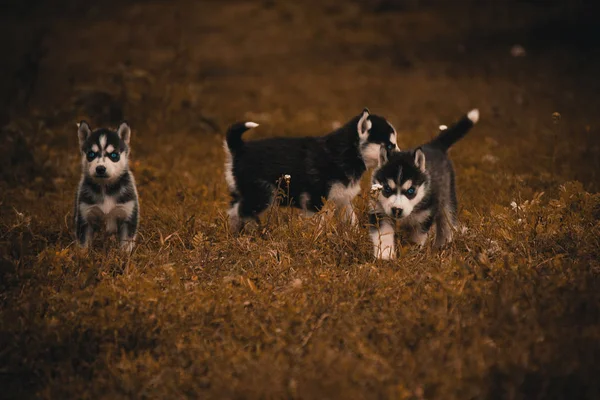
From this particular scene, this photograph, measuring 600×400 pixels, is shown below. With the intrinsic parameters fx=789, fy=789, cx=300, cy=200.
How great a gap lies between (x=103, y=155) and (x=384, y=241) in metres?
2.33

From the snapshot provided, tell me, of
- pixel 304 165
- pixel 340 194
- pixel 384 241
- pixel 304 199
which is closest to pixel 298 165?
pixel 304 165

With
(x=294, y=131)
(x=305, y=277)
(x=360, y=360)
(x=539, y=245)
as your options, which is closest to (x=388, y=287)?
(x=305, y=277)

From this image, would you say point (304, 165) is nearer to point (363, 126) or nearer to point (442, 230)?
point (363, 126)

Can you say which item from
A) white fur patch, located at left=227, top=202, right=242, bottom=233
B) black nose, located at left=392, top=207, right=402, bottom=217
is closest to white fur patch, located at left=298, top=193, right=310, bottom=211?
white fur patch, located at left=227, top=202, right=242, bottom=233

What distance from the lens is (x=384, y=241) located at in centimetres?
599

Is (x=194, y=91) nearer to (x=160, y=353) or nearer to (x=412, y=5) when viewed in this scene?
(x=160, y=353)

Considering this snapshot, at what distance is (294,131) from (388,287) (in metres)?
5.80

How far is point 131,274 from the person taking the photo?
548 cm

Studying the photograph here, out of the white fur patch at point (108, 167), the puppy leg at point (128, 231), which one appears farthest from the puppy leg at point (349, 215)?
the white fur patch at point (108, 167)

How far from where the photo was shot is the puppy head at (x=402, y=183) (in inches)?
234

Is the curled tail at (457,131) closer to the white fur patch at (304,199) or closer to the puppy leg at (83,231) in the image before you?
the white fur patch at (304,199)

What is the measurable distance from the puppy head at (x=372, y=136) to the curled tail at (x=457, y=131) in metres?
0.38

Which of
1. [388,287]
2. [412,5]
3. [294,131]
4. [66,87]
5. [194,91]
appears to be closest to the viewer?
[388,287]

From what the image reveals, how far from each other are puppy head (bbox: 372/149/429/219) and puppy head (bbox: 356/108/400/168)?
0.72 meters
